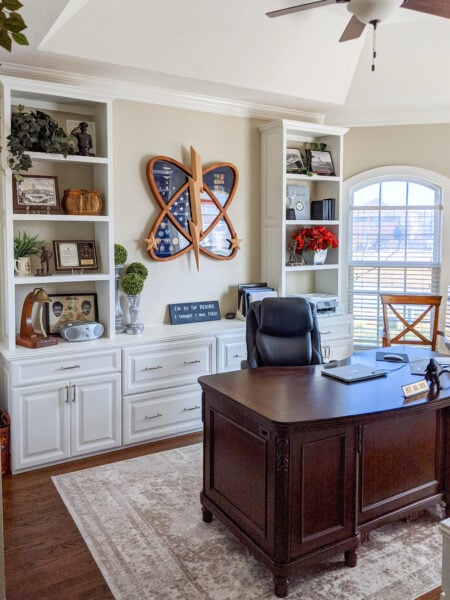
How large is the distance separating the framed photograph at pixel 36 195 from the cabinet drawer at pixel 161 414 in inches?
59.3

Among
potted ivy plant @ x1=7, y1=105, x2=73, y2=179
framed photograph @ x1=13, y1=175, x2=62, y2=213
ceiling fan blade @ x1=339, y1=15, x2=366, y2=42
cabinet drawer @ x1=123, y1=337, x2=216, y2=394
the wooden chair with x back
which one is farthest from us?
the wooden chair with x back

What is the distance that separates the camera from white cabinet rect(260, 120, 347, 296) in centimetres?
477

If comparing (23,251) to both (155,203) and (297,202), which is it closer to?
(155,203)

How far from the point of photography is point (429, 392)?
110 inches

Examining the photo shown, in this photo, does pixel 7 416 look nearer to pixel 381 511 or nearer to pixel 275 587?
pixel 275 587

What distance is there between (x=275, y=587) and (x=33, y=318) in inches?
99.7

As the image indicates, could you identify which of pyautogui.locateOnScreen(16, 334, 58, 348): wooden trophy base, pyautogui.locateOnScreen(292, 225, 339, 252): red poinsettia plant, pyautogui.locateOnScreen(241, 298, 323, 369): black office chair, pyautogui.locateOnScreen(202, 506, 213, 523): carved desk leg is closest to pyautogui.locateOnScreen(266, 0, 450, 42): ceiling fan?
pyautogui.locateOnScreen(241, 298, 323, 369): black office chair

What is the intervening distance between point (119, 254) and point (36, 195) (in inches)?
28.7

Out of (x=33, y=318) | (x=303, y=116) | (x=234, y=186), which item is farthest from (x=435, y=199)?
(x=33, y=318)

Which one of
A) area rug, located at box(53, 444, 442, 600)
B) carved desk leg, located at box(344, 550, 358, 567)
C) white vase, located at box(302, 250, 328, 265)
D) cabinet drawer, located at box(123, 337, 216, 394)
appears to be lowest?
area rug, located at box(53, 444, 442, 600)

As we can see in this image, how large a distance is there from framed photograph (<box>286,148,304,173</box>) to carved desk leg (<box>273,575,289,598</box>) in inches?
139

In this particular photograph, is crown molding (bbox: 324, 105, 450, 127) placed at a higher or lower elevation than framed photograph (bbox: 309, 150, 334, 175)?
higher

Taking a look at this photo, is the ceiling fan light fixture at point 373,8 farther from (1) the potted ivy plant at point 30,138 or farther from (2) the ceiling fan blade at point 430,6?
(1) the potted ivy plant at point 30,138

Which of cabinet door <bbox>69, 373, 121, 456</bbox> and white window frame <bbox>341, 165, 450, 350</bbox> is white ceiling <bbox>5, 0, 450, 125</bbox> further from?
cabinet door <bbox>69, 373, 121, 456</bbox>
